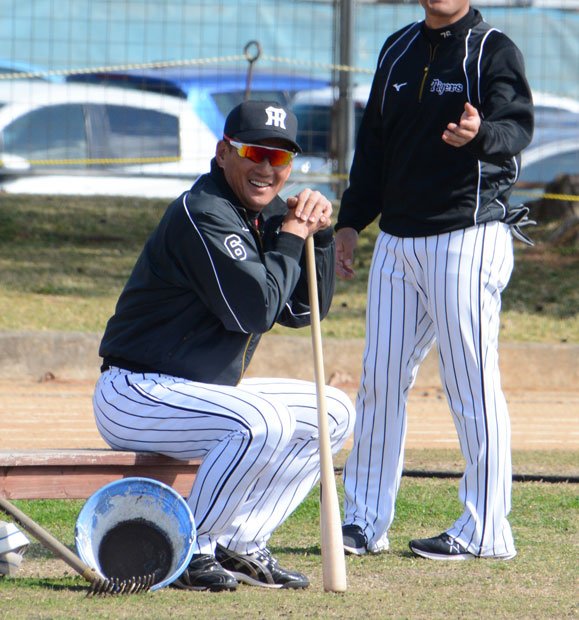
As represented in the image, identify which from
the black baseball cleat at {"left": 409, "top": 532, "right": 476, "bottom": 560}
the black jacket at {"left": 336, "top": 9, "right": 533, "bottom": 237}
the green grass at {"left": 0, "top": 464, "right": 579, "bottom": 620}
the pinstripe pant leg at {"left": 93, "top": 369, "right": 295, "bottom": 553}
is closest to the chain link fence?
the green grass at {"left": 0, "top": 464, "right": 579, "bottom": 620}

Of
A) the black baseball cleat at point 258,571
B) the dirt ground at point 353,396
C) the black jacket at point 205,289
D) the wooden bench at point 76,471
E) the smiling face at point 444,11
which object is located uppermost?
the smiling face at point 444,11

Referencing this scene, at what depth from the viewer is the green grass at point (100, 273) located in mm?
11000

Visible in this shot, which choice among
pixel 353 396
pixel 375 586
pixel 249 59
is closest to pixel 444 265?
pixel 375 586

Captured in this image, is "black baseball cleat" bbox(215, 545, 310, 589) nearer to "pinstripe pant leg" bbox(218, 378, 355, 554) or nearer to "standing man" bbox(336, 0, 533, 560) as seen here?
"pinstripe pant leg" bbox(218, 378, 355, 554)

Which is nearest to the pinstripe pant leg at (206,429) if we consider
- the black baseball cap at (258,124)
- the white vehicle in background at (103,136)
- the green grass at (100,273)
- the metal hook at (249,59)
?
the black baseball cap at (258,124)

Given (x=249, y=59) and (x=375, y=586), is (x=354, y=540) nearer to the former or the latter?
(x=375, y=586)

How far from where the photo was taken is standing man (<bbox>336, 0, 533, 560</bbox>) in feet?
15.1

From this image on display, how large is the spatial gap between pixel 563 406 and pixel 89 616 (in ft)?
19.8

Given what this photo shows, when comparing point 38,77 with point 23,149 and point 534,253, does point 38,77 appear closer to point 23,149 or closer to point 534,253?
point 23,149

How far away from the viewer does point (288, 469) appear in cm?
434

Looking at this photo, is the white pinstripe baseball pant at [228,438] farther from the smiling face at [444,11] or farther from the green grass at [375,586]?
the smiling face at [444,11]

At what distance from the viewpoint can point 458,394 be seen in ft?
15.4

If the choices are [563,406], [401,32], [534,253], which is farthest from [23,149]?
[401,32]

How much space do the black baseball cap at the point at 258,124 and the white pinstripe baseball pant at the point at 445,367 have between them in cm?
61
